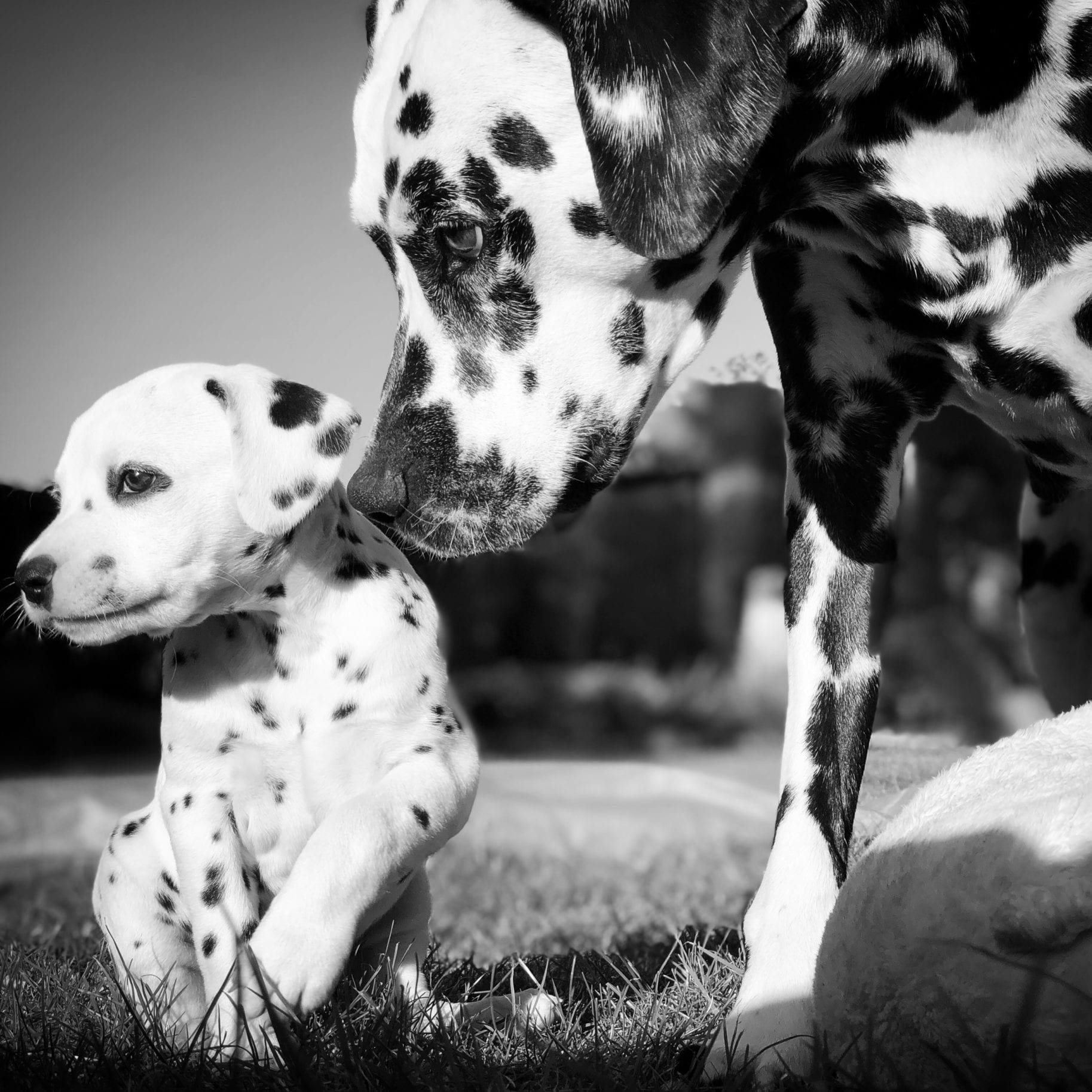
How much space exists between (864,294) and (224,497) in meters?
1.51

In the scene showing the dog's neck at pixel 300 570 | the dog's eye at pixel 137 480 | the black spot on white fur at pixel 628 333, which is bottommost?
the dog's neck at pixel 300 570

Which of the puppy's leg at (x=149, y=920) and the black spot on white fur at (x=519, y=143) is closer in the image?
the black spot on white fur at (x=519, y=143)

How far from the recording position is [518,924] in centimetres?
473

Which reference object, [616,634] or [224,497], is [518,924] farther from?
[224,497]

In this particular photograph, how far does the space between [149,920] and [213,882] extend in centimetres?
40

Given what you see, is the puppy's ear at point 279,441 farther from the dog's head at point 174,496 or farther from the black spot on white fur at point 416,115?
the black spot on white fur at point 416,115

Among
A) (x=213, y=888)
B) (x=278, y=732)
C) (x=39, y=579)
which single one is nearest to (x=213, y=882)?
(x=213, y=888)

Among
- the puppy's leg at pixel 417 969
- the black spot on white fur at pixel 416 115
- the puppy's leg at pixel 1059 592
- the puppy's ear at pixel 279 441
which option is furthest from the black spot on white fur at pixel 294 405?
the puppy's leg at pixel 1059 592

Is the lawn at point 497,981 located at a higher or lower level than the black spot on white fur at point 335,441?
lower

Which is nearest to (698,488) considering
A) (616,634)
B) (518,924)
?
(616,634)

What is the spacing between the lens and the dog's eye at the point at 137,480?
2611 millimetres

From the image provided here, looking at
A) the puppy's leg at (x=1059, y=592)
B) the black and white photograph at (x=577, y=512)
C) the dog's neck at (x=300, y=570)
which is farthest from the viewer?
the puppy's leg at (x=1059, y=592)

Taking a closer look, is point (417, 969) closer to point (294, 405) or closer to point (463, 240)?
point (294, 405)

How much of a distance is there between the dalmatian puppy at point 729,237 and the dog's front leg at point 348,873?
555 mm
